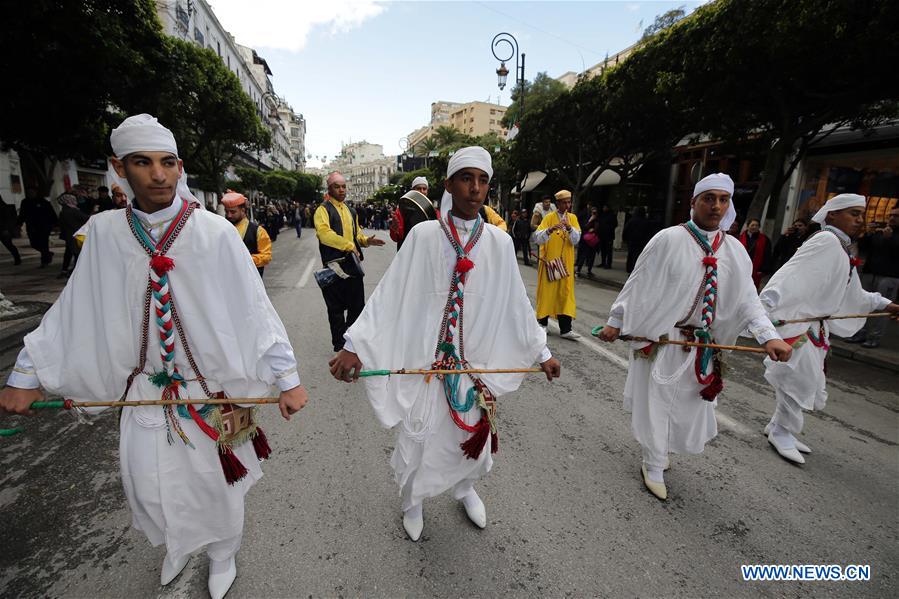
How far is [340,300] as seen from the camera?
5.34 m

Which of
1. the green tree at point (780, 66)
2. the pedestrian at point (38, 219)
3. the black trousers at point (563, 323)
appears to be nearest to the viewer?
the black trousers at point (563, 323)

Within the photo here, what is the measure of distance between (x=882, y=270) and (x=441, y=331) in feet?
27.5

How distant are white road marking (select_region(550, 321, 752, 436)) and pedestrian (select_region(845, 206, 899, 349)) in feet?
13.3

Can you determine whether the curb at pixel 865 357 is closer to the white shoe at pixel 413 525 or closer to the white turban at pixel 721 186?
the white turban at pixel 721 186

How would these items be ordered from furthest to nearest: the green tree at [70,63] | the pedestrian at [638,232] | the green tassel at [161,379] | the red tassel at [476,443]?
the pedestrian at [638,232] → the green tree at [70,63] → the red tassel at [476,443] → the green tassel at [161,379]

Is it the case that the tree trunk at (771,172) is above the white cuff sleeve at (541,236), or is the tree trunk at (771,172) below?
above

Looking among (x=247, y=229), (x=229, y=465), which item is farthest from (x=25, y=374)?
(x=247, y=229)

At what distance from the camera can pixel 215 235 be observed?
1831 mm

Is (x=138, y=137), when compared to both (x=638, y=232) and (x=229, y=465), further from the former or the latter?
(x=638, y=232)

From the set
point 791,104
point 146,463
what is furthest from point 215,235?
point 791,104

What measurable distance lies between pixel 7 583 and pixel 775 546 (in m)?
3.97

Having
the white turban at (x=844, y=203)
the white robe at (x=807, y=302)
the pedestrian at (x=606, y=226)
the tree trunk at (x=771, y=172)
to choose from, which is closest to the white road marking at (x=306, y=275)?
the white robe at (x=807, y=302)

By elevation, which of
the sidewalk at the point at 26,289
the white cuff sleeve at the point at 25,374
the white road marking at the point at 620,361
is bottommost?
the white road marking at the point at 620,361

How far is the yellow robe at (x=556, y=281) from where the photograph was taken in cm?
640
